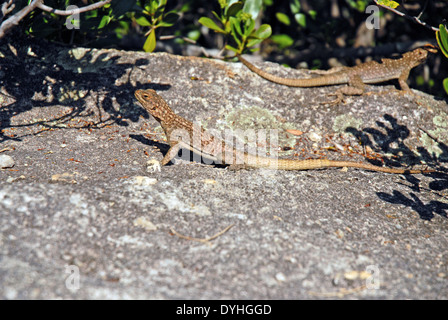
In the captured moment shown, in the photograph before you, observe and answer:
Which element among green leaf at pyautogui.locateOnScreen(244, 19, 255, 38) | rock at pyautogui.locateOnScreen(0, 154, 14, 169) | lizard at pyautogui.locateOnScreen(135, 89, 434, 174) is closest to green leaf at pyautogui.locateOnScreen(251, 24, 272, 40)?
green leaf at pyautogui.locateOnScreen(244, 19, 255, 38)

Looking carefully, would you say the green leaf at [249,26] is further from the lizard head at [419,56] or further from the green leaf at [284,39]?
the lizard head at [419,56]

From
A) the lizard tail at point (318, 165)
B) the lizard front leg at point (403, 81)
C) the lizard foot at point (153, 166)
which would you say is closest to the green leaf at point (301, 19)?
the lizard front leg at point (403, 81)

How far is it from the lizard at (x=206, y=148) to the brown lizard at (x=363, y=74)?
1.44 m

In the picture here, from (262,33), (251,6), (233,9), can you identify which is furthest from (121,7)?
(262,33)

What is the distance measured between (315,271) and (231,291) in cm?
67

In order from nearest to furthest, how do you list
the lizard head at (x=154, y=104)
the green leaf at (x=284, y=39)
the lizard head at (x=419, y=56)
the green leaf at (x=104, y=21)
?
the lizard head at (x=154, y=104) < the green leaf at (x=104, y=21) < the lizard head at (x=419, y=56) < the green leaf at (x=284, y=39)

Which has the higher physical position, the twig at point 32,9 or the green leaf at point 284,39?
the twig at point 32,9

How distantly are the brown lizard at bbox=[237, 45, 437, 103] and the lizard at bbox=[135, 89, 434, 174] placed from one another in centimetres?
144

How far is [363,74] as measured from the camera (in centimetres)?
605

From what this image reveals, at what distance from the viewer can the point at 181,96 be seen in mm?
5227

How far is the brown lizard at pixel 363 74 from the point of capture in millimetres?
5559

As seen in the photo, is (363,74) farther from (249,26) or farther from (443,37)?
(249,26)

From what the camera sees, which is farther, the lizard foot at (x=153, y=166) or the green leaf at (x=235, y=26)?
the green leaf at (x=235, y=26)
